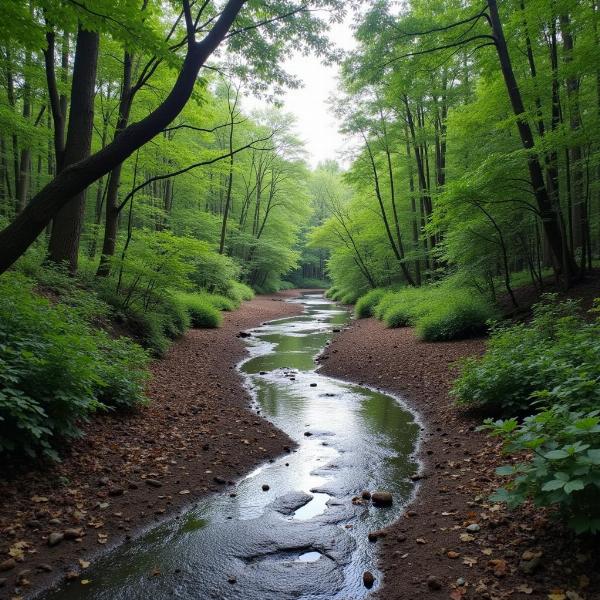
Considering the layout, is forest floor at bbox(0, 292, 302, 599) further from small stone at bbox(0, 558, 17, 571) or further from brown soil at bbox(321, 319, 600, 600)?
brown soil at bbox(321, 319, 600, 600)

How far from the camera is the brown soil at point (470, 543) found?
2.73 metres

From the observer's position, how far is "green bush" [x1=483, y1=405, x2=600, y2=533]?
253cm

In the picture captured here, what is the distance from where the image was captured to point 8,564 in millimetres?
3164

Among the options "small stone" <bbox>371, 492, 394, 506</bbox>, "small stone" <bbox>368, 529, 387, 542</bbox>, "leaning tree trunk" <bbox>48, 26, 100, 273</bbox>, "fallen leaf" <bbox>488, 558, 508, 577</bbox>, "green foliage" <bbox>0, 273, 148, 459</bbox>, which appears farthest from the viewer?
"leaning tree trunk" <bbox>48, 26, 100, 273</bbox>

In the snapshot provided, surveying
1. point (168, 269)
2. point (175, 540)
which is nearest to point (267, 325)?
point (168, 269)

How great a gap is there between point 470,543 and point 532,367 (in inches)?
116

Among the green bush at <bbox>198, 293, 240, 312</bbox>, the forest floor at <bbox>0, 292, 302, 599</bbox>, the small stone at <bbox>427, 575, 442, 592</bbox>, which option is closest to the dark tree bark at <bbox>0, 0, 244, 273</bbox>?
the forest floor at <bbox>0, 292, 302, 599</bbox>

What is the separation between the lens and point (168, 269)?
10.8m

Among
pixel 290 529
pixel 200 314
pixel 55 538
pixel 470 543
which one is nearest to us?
pixel 470 543

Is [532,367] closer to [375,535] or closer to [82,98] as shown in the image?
[375,535]

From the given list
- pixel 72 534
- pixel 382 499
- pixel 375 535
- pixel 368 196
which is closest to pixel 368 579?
pixel 375 535

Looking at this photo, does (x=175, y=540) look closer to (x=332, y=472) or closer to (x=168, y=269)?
(x=332, y=472)

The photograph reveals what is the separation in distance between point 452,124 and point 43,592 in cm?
1378

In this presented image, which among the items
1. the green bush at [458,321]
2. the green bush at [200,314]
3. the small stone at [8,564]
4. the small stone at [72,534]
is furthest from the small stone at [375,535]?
the green bush at [200,314]
